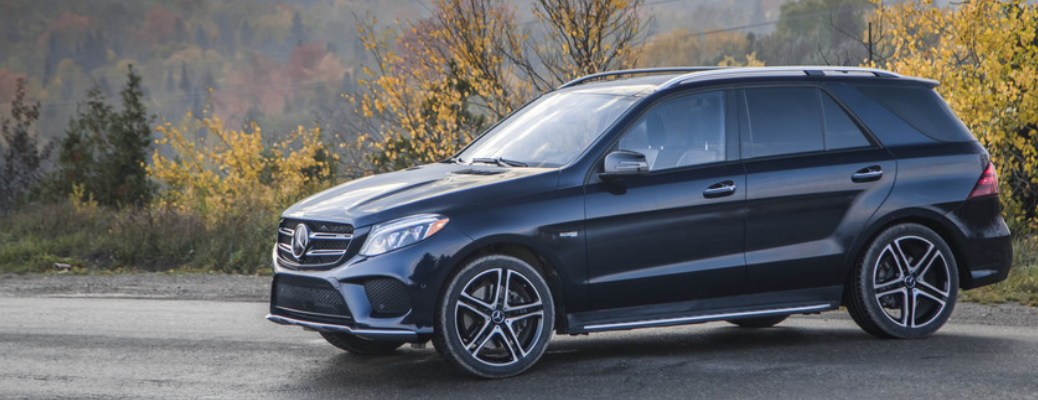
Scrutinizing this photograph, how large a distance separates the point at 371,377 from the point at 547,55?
1007 centimetres

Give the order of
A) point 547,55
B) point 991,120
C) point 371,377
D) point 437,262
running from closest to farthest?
point 437,262 → point 371,377 → point 991,120 → point 547,55

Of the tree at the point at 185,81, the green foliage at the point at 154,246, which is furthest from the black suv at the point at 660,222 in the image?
the tree at the point at 185,81

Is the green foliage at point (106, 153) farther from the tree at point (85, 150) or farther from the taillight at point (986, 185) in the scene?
the taillight at point (986, 185)

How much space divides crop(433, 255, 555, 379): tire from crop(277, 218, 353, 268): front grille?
600mm

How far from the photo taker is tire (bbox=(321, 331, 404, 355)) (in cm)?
757

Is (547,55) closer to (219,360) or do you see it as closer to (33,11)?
(219,360)

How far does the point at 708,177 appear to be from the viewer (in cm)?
717

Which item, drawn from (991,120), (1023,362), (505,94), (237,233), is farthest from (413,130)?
(1023,362)

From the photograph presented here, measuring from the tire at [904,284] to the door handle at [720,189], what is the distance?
1099mm

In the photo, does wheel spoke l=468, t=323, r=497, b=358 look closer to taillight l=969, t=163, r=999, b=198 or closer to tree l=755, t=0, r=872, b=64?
taillight l=969, t=163, r=999, b=198

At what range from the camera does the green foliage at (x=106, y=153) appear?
2466 cm

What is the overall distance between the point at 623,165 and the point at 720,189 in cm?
75

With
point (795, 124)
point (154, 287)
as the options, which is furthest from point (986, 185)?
point (154, 287)

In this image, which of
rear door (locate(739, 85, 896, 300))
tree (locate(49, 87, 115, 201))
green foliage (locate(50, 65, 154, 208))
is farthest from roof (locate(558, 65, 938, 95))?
tree (locate(49, 87, 115, 201))
